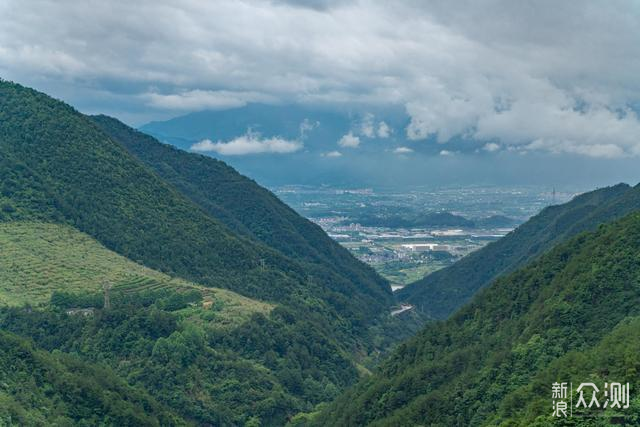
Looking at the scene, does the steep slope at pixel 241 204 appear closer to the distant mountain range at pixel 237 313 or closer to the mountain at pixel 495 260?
the distant mountain range at pixel 237 313

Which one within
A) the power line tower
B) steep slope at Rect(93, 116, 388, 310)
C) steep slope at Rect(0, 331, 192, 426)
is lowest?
steep slope at Rect(0, 331, 192, 426)

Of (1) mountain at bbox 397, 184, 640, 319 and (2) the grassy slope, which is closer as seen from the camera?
(2) the grassy slope

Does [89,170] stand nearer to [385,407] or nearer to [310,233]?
[310,233]

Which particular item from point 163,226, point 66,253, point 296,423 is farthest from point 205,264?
point 296,423

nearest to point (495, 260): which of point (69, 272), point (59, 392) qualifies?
point (69, 272)

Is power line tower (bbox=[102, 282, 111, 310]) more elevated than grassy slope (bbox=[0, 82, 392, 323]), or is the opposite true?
grassy slope (bbox=[0, 82, 392, 323])

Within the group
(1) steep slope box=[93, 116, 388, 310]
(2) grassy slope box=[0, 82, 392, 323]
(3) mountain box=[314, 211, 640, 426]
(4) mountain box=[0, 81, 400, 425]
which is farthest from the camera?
(1) steep slope box=[93, 116, 388, 310]

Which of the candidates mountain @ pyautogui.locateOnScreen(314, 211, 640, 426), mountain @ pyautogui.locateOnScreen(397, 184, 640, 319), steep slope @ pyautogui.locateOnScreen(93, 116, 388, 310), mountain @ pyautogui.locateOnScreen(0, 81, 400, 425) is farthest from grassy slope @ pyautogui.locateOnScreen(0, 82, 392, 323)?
mountain @ pyautogui.locateOnScreen(314, 211, 640, 426)

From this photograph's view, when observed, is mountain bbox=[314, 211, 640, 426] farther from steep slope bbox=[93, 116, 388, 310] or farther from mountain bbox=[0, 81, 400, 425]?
steep slope bbox=[93, 116, 388, 310]

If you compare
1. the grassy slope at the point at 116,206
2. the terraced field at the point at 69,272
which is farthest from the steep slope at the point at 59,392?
the grassy slope at the point at 116,206
